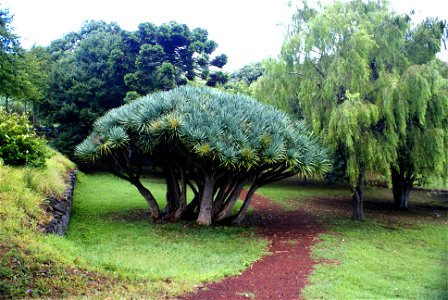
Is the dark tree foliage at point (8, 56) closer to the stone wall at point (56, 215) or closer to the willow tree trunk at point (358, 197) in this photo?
the stone wall at point (56, 215)

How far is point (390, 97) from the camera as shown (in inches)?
481

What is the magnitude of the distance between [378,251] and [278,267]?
3.20 metres

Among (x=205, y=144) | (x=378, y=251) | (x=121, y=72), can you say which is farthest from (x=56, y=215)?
(x=121, y=72)

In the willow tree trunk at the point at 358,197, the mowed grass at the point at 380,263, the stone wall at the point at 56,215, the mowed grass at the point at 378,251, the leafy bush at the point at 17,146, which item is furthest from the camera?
the willow tree trunk at the point at 358,197

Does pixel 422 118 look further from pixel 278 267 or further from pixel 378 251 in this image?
pixel 278 267

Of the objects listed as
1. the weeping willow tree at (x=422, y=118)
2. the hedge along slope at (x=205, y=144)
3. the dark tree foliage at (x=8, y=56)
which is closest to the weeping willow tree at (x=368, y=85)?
the weeping willow tree at (x=422, y=118)

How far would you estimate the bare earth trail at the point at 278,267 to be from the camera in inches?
240

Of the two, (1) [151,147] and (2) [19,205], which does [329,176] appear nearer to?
(1) [151,147]

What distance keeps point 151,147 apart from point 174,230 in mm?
2458

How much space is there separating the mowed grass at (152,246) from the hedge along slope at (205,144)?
1.22 meters

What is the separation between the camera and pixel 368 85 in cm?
1312

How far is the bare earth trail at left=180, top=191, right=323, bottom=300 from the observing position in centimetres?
610

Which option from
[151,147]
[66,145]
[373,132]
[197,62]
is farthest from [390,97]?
[66,145]

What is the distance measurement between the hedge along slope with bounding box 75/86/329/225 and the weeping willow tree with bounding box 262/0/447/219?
1336mm
